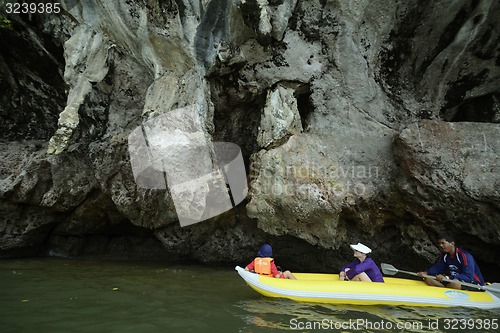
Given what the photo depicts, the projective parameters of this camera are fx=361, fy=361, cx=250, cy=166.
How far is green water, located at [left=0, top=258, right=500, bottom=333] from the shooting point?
3.91 metres

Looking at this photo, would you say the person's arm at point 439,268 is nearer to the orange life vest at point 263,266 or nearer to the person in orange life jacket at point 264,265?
the person in orange life jacket at point 264,265

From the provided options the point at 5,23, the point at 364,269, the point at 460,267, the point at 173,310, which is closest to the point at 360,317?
the point at 364,269

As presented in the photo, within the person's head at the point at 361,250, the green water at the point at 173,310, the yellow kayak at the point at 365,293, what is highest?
the person's head at the point at 361,250

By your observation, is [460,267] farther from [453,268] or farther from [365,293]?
[365,293]

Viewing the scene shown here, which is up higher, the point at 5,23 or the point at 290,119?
the point at 5,23

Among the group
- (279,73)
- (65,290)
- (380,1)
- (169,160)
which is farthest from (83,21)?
(380,1)

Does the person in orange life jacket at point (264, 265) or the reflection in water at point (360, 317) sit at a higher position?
the person in orange life jacket at point (264, 265)

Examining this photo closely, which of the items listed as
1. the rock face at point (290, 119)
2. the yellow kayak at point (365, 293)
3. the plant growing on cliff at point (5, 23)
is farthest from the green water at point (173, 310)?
the plant growing on cliff at point (5, 23)

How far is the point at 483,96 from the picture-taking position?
794cm

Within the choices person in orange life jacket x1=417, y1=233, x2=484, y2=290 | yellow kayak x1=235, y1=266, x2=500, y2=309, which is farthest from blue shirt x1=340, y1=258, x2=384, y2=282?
person in orange life jacket x1=417, y1=233, x2=484, y2=290

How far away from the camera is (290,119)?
7.18 meters

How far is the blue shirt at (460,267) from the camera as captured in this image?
5641mm

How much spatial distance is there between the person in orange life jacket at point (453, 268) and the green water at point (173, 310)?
2.30 ft

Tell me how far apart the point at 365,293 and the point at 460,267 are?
196 centimetres
